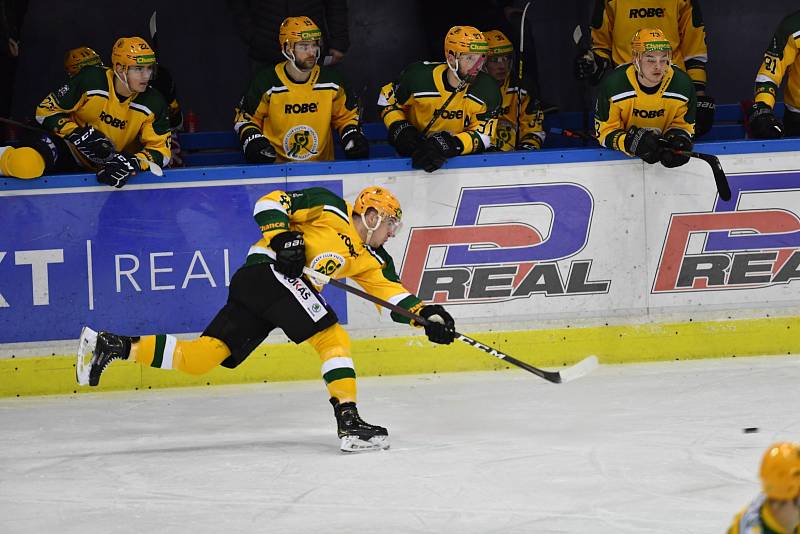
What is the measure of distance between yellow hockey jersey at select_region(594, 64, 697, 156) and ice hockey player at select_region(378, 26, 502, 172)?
1.80ft

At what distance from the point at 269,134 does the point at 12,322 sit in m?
1.56

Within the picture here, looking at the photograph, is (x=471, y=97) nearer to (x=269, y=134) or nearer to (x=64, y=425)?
(x=269, y=134)

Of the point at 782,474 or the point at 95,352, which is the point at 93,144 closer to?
the point at 95,352

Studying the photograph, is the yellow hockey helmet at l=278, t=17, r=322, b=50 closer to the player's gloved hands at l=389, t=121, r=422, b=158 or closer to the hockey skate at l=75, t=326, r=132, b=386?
the player's gloved hands at l=389, t=121, r=422, b=158

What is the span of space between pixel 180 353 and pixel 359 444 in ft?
2.52

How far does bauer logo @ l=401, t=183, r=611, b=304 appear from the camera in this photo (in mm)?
5926

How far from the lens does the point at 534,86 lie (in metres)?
7.03

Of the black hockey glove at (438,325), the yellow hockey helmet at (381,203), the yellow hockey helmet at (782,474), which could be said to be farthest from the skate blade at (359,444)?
the yellow hockey helmet at (782,474)

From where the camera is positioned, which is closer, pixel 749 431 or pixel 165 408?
pixel 749 431

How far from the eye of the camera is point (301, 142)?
638 cm

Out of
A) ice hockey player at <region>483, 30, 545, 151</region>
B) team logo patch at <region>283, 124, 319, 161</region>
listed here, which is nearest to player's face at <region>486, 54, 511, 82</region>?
ice hockey player at <region>483, 30, 545, 151</region>

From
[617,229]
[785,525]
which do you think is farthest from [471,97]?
[785,525]

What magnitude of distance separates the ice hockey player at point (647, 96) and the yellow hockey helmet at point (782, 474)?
3725 millimetres

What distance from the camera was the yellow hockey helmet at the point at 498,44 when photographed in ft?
22.5
